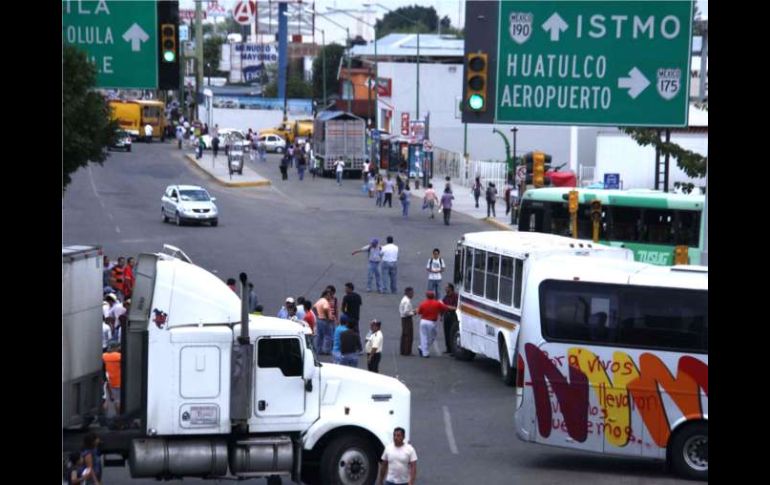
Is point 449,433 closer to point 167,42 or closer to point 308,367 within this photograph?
point 308,367

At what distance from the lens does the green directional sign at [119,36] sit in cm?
2322

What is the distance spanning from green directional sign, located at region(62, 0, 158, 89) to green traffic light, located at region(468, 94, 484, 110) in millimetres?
6165

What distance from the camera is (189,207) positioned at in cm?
4519

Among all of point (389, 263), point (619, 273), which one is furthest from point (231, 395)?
point (389, 263)

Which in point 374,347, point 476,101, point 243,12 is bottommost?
point 374,347

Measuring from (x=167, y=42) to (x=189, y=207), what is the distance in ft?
72.5

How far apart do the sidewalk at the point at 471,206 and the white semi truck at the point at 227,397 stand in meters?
32.4

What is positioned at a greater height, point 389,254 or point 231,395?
point 231,395

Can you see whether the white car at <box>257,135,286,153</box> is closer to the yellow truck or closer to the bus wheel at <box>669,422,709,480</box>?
the yellow truck

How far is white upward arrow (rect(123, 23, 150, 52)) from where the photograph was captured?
2347 cm

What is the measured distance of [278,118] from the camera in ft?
362

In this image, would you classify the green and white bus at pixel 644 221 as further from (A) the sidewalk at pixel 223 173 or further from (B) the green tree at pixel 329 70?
(B) the green tree at pixel 329 70

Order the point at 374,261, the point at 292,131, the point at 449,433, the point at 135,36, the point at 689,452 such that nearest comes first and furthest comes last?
1. the point at 689,452
2. the point at 449,433
3. the point at 135,36
4. the point at 374,261
5. the point at 292,131
